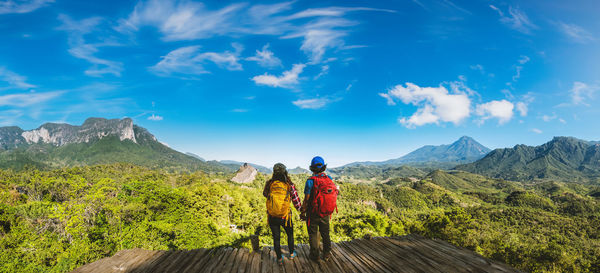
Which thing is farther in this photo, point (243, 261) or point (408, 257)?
point (408, 257)

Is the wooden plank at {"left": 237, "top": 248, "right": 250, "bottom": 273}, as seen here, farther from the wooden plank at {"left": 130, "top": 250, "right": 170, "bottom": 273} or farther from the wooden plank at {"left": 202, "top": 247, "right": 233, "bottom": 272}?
the wooden plank at {"left": 130, "top": 250, "right": 170, "bottom": 273}

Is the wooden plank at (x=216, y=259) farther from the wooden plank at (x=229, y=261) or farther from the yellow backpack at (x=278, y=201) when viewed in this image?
the yellow backpack at (x=278, y=201)

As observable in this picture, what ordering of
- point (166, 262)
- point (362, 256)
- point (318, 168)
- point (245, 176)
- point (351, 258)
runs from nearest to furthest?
point (318, 168) → point (166, 262) → point (351, 258) → point (362, 256) → point (245, 176)

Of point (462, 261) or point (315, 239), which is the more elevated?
point (315, 239)

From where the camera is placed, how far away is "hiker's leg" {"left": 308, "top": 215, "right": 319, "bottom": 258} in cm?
459

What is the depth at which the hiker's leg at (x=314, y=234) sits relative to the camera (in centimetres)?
459

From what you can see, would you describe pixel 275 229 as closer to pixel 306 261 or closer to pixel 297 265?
pixel 297 265

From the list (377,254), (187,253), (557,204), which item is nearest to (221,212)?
(187,253)

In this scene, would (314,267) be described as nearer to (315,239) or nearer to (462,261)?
(315,239)

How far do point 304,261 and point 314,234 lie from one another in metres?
0.74

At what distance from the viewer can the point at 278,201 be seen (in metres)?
4.37

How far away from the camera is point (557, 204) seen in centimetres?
12275

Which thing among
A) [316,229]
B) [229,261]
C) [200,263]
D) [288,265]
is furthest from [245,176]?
[316,229]

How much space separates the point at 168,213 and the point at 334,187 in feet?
64.9
